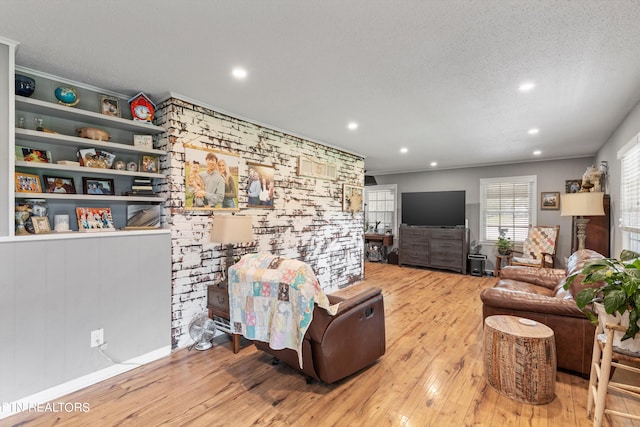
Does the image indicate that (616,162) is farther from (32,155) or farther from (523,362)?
(32,155)

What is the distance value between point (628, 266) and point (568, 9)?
146cm

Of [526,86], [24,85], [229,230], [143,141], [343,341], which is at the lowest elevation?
[343,341]

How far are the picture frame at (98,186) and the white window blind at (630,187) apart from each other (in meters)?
4.98

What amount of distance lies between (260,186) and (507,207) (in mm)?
5589

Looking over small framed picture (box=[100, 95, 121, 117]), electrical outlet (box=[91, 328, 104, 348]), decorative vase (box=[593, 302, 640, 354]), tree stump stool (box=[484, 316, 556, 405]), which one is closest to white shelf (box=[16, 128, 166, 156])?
small framed picture (box=[100, 95, 121, 117])

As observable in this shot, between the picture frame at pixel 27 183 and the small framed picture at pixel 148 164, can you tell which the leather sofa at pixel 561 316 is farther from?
the picture frame at pixel 27 183

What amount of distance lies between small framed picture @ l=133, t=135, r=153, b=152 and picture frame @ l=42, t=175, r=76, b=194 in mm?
617

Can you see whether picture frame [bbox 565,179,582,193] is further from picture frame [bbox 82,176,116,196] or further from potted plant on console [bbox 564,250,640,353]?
picture frame [bbox 82,176,116,196]

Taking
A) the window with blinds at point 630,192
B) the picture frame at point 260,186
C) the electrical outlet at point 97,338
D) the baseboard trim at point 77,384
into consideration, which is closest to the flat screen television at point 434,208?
the window with blinds at point 630,192

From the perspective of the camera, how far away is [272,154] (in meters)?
3.92

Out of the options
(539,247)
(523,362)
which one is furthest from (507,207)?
(523,362)

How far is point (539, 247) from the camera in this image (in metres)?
5.74

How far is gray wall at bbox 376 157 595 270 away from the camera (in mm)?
5797

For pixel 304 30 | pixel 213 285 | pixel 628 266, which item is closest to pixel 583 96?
pixel 628 266
